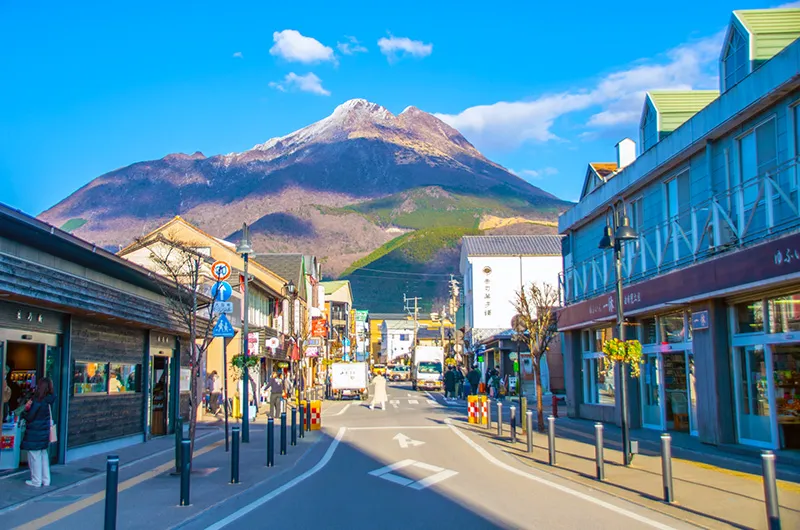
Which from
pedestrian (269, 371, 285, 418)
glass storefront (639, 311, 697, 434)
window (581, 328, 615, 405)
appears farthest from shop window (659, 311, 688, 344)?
pedestrian (269, 371, 285, 418)

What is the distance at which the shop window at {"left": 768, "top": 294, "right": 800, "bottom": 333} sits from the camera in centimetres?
1438

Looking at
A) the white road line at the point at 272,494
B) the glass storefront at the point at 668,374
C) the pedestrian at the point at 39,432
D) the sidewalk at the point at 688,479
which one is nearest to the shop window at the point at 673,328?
the glass storefront at the point at 668,374

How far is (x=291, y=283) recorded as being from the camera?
49844 millimetres

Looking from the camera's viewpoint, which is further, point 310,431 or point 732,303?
point 310,431

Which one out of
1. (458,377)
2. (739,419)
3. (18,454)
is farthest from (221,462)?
(458,377)

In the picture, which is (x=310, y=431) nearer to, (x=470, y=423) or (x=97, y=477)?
(x=470, y=423)

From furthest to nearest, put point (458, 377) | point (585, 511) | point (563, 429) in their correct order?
point (458, 377) → point (563, 429) → point (585, 511)

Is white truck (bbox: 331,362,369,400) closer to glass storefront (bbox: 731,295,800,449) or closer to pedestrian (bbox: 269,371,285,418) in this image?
pedestrian (bbox: 269,371,285,418)

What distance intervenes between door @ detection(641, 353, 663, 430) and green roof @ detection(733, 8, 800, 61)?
8682 mm

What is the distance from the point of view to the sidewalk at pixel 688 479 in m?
9.46

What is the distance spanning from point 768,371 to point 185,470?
11.5 meters

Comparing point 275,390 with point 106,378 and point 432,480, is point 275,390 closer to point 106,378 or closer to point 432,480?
point 106,378

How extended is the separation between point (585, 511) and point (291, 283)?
41141 millimetres

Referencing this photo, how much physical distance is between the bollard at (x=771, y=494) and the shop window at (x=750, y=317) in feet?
28.5
